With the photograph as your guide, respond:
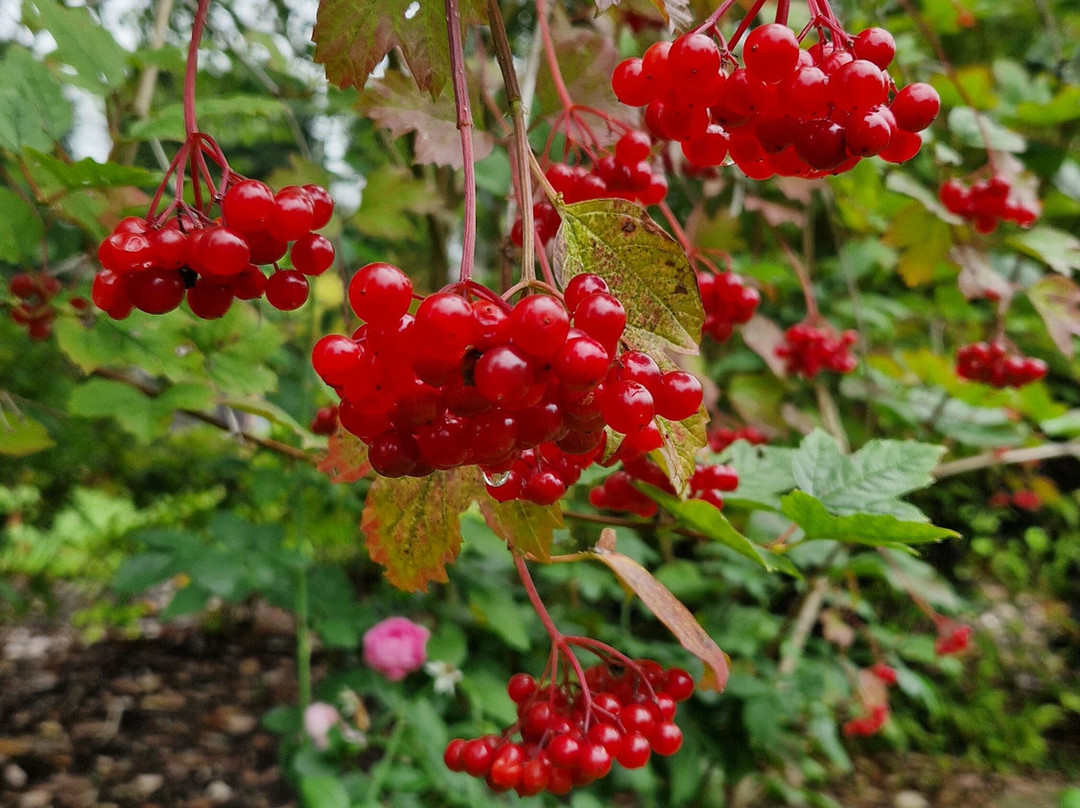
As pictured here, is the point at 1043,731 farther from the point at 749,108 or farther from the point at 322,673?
the point at 749,108

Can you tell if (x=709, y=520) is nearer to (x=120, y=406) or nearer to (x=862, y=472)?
(x=862, y=472)

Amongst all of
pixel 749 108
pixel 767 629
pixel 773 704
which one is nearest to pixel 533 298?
pixel 749 108

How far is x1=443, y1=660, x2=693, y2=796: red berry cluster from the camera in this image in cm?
75

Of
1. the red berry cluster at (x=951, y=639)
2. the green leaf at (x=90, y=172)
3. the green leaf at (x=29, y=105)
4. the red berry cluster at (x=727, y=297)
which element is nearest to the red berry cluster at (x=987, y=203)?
the red berry cluster at (x=727, y=297)

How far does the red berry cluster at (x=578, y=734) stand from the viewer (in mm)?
754

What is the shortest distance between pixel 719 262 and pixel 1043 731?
2850mm

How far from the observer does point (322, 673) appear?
8.41ft

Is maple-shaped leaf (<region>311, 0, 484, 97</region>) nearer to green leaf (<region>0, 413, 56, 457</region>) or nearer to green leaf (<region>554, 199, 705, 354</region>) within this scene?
green leaf (<region>554, 199, 705, 354</region>)

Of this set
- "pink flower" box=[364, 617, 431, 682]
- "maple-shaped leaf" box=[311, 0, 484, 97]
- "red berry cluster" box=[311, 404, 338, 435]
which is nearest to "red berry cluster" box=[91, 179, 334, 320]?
"maple-shaped leaf" box=[311, 0, 484, 97]

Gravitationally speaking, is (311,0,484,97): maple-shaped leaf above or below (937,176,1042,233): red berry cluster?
below

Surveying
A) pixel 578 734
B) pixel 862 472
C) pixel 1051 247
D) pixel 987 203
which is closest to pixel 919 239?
pixel 987 203

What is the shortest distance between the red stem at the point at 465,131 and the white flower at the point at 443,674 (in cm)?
133

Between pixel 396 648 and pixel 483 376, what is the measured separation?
1.36 metres

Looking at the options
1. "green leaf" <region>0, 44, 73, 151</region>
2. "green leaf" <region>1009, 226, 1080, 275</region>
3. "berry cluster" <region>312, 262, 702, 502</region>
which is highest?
"green leaf" <region>1009, 226, 1080, 275</region>
